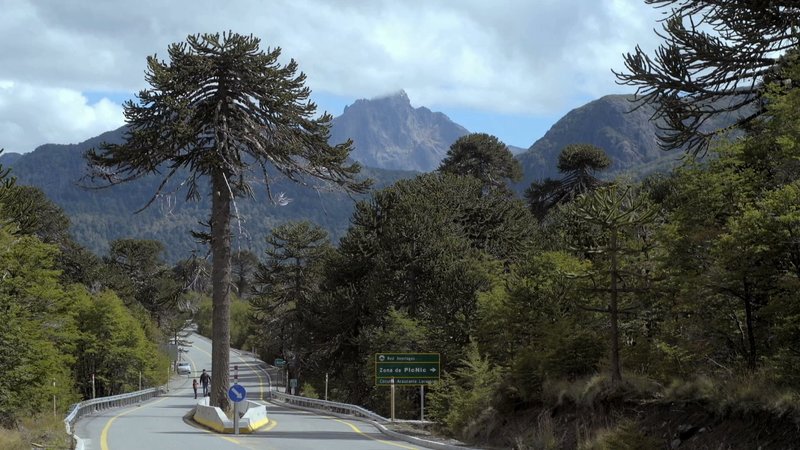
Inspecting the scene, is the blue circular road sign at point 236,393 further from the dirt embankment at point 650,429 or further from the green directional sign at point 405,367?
the green directional sign at point 405,367

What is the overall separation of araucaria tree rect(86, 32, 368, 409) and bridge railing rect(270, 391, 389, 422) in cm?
797

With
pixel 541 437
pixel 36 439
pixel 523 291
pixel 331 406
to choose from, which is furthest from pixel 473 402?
pixel 331 406

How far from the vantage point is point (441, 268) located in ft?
143

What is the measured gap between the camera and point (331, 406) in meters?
40.6

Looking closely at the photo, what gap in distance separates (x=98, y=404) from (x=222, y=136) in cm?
2677

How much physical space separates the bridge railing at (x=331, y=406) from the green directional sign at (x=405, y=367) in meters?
1.63

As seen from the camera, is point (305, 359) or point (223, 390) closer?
point (223, 390)

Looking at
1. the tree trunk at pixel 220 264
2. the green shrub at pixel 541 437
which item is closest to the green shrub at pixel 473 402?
the green shrub at pixel 541 437

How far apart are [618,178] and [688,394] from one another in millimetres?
23142

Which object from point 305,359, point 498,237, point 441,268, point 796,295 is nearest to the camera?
point 796,295

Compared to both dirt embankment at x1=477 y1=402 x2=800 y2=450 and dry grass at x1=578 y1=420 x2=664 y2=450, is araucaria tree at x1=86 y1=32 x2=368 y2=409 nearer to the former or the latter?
dirt embankment at x1=477 y1=402 x2=800 y2=450

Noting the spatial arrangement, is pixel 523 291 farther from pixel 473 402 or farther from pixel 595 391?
pixel 595 391

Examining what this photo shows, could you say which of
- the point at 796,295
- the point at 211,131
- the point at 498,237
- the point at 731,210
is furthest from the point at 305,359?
the point at 796,295

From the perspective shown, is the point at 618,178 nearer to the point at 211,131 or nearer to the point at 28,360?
the point at 211,131
